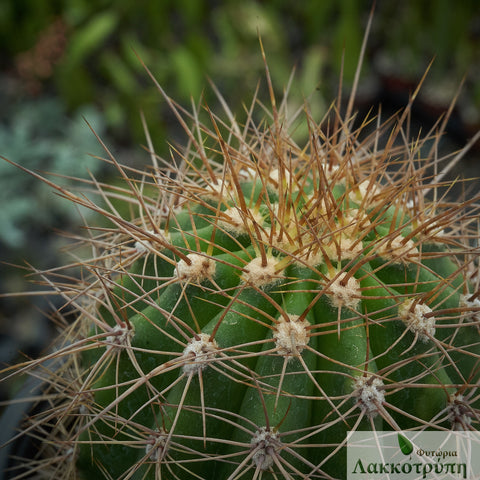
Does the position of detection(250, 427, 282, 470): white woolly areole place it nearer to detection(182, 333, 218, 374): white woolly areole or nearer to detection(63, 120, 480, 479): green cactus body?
detection(63, 120, 480, 479): green cactus body

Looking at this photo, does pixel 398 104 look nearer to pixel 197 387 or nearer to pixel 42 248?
pixel 42 248

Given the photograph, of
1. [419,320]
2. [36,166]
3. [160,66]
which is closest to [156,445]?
[419,320]

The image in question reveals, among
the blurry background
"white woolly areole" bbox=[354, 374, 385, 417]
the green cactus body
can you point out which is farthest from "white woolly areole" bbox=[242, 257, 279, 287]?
the blurry background

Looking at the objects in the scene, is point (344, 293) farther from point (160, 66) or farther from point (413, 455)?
point (160, 66)

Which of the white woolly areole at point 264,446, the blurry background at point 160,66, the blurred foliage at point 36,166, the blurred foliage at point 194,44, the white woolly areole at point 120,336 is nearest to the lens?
the white woolly areole at point 264,446

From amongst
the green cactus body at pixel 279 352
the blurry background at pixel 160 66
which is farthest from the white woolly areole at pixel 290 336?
the blurry background at pixel 160 66

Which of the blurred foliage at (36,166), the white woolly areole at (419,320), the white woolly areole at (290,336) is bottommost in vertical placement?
the white woolly areole at (290,336)

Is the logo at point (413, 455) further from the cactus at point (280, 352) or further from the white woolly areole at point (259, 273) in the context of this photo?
the white woolly areole at point (259, 273)
